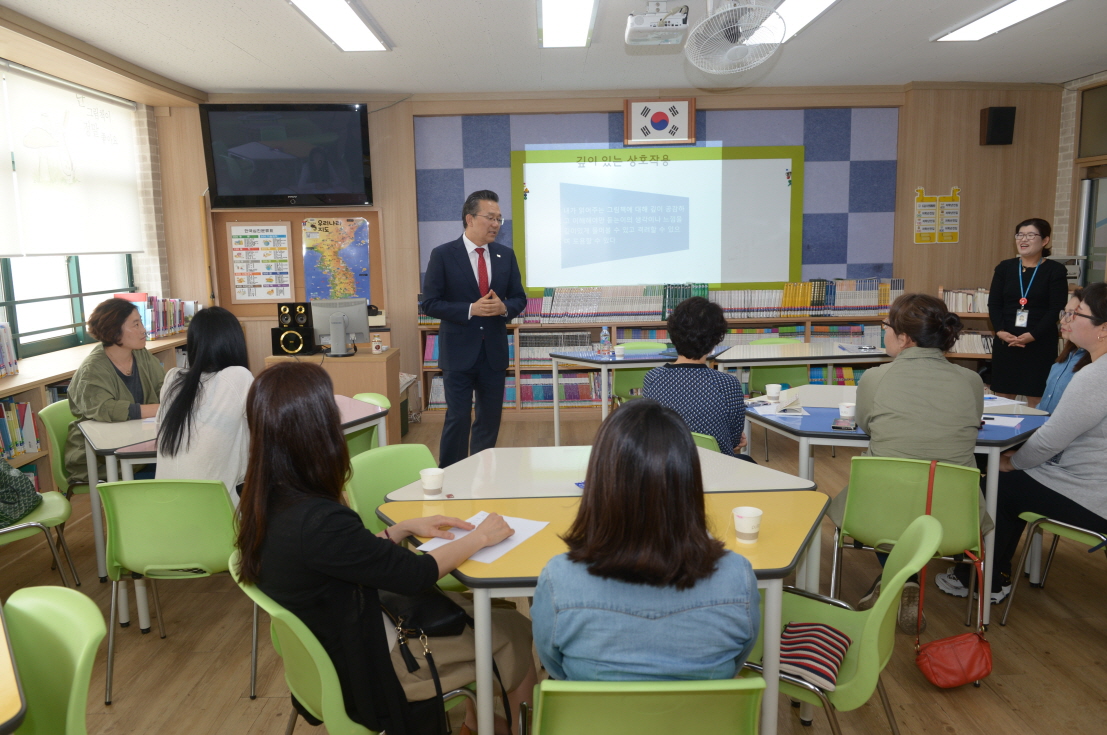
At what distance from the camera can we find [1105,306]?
299cm

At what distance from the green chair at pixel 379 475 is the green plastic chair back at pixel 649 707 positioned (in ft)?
4.02

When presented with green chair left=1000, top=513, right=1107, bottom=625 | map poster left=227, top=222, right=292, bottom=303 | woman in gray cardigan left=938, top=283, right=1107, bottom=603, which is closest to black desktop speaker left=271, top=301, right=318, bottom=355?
map poster left=227, top=222, right=292, bottom=303

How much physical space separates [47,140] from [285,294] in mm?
2250

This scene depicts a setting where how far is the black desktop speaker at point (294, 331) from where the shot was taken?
5.45 metres

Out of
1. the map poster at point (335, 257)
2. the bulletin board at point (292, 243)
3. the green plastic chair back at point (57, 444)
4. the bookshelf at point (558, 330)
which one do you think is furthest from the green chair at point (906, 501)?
the map poster at point (335, 257)

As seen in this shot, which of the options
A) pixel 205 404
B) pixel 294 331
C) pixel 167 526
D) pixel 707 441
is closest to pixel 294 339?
pixel 294 331

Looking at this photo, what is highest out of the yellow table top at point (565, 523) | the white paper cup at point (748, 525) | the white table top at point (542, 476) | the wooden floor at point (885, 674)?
the white paper cup at point (748, 525)

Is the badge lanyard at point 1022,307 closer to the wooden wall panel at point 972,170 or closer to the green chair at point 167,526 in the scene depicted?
the wooden wall panel at point 972,170

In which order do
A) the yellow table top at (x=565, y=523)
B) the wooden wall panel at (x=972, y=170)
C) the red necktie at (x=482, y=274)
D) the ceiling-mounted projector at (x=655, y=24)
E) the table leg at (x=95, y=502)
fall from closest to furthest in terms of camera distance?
1. the yellow table top at (x=565, y=523)
2. the table leg at (x=95, y=502)
3. the ceiling-mounted projector at (x=655, y=24)
4. the red necktie at (x=482, y=274)
5. the wooden wall panel at (x=972, y=170)

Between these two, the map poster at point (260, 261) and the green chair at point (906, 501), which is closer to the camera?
the green chair at point (906, 501)

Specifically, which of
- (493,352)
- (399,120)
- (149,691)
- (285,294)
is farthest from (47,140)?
(149,691)

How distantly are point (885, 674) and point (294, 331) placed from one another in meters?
4.36

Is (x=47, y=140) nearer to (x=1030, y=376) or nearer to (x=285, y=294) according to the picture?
(x=285, y=294)

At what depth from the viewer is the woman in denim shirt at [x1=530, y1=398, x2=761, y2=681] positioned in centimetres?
139
